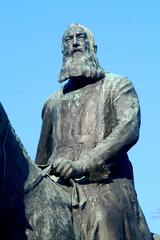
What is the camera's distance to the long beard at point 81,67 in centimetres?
910

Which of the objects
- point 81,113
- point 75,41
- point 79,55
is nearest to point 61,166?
point 81,113

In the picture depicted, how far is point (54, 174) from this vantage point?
27.1 ft

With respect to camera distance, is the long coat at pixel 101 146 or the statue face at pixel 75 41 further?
the statue face at pixel 75 41

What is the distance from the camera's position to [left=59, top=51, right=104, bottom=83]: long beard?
29.9ft

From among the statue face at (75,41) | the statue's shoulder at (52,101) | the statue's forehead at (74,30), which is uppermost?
the statue's forehead at (74,30)

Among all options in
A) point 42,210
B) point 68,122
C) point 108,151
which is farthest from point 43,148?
point 42,210

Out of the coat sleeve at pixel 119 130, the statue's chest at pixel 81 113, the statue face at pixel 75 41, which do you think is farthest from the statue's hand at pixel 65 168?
the statue face at pixel 75 41

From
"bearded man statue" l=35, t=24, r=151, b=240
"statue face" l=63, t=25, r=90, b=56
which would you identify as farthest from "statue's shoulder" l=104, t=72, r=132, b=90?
"statue face" l=63, t=25, r=90, b=56

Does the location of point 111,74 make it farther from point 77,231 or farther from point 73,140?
point 77,231

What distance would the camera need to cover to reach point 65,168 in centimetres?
816

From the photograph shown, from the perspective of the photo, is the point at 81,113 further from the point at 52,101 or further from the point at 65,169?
the point at 65,169

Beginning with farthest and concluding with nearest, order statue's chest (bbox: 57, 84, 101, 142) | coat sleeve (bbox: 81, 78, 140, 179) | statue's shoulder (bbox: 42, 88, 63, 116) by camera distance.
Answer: statue's shoulder (bbox: 42, 88, 63, 116), statue's chest (bbox: 57, 84, 101, 142), coat sleeve (bbox: 81, 78, 140, 179)

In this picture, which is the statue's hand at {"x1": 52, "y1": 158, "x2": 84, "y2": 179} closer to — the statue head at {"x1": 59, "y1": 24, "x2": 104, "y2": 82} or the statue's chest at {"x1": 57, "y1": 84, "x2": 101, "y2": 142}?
the statue's chest at {"x1": 57, "y1": 84, "x2": 101, "y2": 142}

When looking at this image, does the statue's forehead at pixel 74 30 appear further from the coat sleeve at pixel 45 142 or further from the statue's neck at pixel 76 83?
the coat sleeve at pixel 45 142
